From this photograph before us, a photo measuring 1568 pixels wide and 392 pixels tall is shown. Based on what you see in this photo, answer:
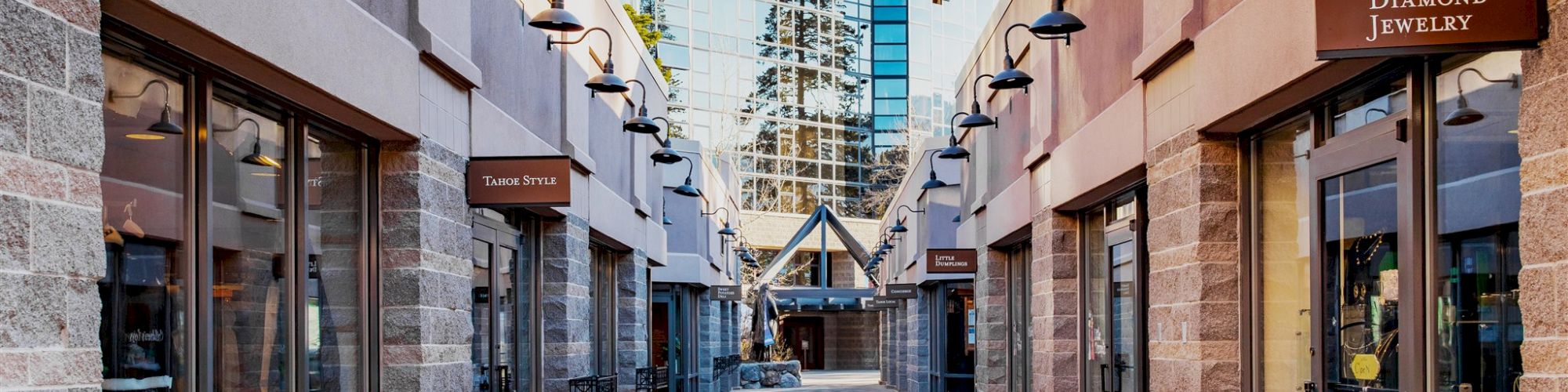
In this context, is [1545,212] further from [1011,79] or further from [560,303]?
[560,303]

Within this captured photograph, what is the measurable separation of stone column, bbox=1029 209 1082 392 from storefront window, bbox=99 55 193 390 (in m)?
7.96

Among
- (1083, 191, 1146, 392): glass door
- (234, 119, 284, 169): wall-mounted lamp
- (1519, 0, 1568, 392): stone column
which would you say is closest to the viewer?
(1519, 0, 1568, 392): stone column

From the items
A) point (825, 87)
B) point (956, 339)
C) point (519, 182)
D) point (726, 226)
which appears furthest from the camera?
point (825, 87)

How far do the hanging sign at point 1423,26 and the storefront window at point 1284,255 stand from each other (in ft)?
6.50

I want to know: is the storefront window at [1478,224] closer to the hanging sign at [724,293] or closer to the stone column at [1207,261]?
the stone column at [1207,261]

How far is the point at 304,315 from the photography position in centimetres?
726

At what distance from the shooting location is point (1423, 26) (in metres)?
4.90

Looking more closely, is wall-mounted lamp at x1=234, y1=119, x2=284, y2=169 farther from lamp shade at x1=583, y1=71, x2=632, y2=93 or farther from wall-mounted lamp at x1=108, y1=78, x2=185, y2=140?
lamp shade at x1=583, y1=71, x2=632, y2=93

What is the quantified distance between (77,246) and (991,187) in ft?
41.5

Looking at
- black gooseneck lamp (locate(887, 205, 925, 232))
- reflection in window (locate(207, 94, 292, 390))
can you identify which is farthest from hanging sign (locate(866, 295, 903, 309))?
reflection in window (locate(207, 94, 292, 390))

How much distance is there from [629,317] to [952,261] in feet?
12.5

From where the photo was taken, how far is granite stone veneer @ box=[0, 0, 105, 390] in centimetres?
399

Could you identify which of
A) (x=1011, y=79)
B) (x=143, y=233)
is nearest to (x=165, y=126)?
(x=143, y=233)

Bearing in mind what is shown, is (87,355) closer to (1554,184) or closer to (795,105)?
(1554,184)
